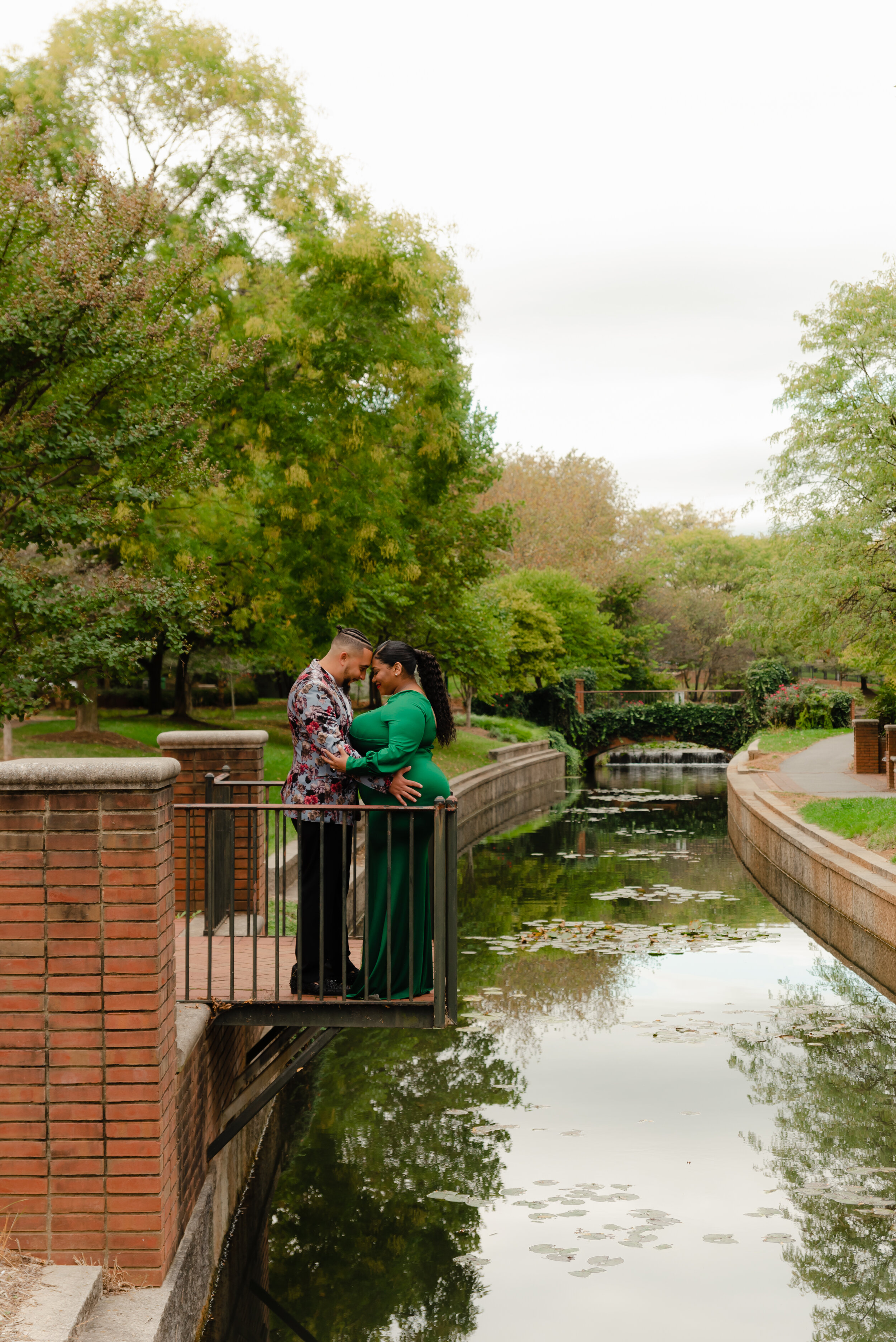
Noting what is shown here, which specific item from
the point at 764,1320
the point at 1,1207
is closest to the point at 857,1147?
the point at 764,1320

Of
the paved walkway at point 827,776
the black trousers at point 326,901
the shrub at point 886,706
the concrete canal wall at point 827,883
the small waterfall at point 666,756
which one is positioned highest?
the shrub at point 886,706

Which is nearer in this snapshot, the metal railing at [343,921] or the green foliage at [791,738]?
the metal railing at [343,921]

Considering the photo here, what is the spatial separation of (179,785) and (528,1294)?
12.4ft

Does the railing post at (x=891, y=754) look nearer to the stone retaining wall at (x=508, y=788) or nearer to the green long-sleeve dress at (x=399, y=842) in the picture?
the stone retaining wall at (x=508, y=788)

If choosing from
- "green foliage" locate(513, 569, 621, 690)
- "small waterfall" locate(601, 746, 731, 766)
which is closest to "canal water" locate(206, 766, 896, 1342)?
"green foliage" locate(513, 569, 621, 690)

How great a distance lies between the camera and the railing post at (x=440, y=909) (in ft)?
16.6

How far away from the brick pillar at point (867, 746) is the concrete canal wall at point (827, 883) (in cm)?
331

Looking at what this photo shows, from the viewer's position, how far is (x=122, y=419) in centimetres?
1157

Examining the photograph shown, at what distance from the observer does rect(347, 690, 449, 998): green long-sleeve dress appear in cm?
523

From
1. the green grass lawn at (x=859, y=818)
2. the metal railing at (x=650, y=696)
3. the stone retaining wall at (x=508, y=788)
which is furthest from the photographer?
the metal railing at (x=650, y=696)

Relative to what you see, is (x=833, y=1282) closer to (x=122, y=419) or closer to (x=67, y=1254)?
(x=67, y=1254)

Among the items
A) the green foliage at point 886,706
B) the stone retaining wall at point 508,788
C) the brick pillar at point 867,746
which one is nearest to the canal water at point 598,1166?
the stone retaining wall at point 508,788

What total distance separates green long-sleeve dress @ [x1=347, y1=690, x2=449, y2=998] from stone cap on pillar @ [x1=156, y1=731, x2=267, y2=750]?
2.28 metres

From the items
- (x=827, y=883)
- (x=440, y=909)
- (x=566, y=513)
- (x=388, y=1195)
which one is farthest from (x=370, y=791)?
(x=566, y=513)
